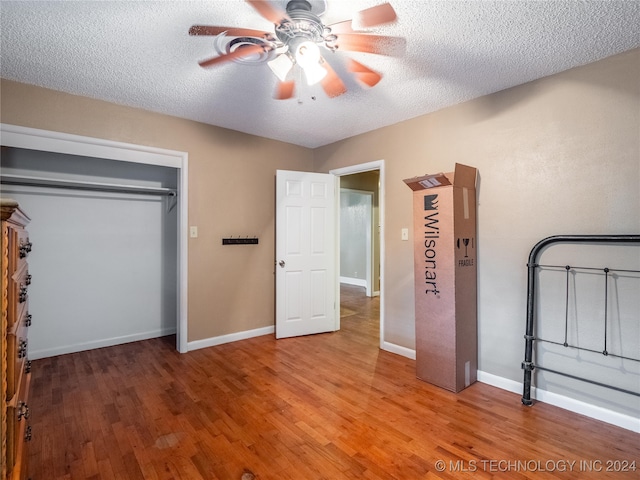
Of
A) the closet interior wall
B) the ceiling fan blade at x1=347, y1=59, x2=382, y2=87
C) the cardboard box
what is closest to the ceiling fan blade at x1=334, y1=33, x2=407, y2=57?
the ceiling fan blade at x1=347, y1=59, x2=382, y2=87

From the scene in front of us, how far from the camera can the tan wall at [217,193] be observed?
2.93 m

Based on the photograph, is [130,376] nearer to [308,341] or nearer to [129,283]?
[129,283]

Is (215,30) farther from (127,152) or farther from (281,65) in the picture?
(127,152)

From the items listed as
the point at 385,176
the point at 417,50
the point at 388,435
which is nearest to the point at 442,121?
the point at 385,176

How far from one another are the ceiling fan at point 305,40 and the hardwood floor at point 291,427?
2074mm

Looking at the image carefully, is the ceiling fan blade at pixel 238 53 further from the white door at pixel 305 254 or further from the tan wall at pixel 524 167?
the white door at pixel 305 254

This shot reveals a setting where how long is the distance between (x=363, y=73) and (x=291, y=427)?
7.31 feet

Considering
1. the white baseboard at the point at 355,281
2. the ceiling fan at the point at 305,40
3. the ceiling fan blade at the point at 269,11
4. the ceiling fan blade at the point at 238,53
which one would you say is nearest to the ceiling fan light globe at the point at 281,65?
the ceiling fan at the point at 305,40

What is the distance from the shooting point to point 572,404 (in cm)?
229

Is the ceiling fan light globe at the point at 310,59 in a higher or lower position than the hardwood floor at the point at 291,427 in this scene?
higher

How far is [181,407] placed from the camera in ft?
7.63

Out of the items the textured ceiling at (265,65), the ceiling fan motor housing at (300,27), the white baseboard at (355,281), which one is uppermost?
the textured ceiling at (265,65)

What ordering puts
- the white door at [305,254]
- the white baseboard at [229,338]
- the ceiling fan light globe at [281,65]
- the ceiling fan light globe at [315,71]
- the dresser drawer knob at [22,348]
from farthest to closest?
Answer: the white door at [305,254], the white baseboard at [229,338], the ceiling fan light globe at [281,65], the ceiling fan light globe at [315,71], the dresser drawer knob at [22,348]

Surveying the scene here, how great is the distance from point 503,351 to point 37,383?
147 inches
